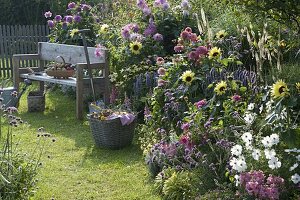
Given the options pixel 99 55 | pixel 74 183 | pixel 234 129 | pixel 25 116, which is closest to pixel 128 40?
pixel 99 55

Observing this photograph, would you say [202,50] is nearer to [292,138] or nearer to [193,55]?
[193,55]

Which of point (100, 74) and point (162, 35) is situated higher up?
point (162, 35)

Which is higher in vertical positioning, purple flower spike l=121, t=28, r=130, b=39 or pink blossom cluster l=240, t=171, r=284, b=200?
purple flower spike l=121, t=28, r=130, b=39

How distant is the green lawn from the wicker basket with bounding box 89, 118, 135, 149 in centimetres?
8

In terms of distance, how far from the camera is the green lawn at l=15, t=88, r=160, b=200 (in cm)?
465

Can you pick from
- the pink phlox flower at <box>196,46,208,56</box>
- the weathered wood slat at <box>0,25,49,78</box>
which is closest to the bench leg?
the pink phlox flower at <box>196,46,208,56</box>

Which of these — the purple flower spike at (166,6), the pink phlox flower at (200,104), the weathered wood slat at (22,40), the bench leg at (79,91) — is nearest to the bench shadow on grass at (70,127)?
the bench leg at (79,91)

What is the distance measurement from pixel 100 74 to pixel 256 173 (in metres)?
5.40

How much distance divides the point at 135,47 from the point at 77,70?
0.90m

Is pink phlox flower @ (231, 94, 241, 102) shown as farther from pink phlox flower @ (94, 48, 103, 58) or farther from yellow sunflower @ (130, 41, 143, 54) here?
pink phlox flower @ (94, 48, 103, 58)

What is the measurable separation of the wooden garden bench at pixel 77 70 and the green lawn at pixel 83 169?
523mm

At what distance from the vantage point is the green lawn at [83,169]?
465cm

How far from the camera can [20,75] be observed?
887 cm

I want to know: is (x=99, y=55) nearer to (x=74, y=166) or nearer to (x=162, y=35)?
(x=162, y=35)
